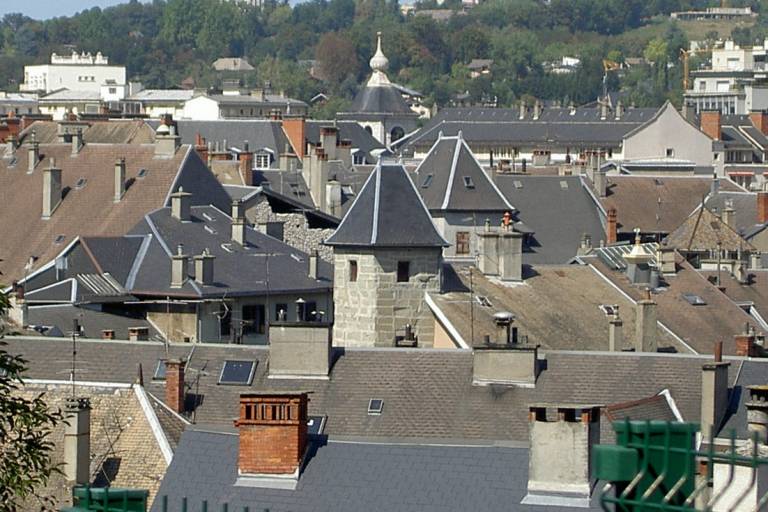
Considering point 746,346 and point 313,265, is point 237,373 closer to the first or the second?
point 746,346

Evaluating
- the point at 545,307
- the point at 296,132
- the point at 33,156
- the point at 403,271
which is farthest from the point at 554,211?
the point at 403,271

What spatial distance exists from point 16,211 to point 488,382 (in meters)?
32.7

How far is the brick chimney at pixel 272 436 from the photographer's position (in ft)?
78.4

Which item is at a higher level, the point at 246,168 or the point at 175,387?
the point at 246,168

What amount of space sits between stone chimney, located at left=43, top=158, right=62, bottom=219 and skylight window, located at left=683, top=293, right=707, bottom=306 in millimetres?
17394

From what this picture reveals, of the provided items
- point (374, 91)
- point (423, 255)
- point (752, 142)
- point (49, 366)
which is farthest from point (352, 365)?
point (374, 91)

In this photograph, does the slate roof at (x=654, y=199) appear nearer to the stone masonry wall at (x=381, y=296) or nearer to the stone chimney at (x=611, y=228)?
the stone chimney at (x=611, y=228)

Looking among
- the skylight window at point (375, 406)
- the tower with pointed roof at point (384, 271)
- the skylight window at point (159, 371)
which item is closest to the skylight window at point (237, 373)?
the skylight window at point (159, 371)

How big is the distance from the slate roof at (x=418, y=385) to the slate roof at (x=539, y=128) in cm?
9619

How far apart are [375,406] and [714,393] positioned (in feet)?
13.3

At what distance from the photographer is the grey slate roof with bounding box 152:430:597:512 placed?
23031 millimetres

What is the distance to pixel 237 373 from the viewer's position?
Answer: 30.8 metres

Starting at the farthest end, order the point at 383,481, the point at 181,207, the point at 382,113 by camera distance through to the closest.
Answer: the point at 382,113
the point at 181,207
the point at 383,481

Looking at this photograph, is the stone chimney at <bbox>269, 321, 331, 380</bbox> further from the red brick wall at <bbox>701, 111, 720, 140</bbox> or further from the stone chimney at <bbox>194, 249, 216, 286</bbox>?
the red brick wall at <bbox>701, 111, 720, 140</bbox>
